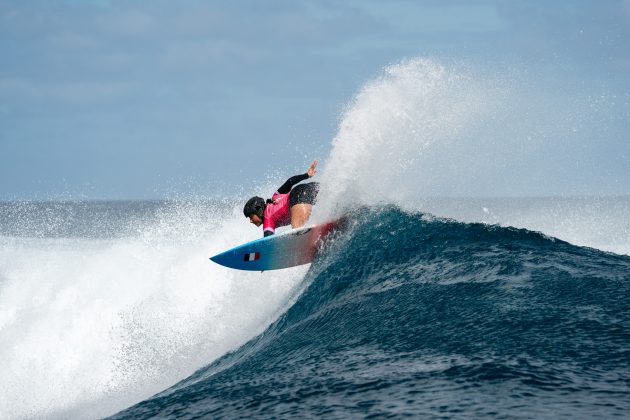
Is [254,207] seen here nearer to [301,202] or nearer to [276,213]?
[276,213]

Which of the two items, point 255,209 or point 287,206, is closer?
point 255,209

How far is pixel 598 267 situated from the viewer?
611 cm

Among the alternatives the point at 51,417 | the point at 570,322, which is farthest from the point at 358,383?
the point at 51,417

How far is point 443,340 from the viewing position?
14.9 feet

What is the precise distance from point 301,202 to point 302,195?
9 centimetres

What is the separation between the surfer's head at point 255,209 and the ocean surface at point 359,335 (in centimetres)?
90

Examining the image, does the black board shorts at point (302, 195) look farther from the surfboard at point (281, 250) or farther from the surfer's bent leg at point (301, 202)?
the surfboard at point (281, 250)

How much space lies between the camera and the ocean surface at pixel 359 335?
3.65 m

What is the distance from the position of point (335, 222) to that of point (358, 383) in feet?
15.5

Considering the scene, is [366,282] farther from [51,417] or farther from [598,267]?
[51,417]

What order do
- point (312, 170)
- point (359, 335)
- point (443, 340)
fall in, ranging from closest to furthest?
1. point (443, 340)
2. point (359, 335)
3. point (312, 170)

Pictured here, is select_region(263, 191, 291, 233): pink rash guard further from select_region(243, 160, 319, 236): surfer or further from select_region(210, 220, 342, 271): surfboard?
select_region(210, 220, 342, 271): surfboard

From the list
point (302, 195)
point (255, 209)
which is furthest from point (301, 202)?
point (255, 209)

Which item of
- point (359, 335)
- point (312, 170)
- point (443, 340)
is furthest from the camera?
point (312, 170)
